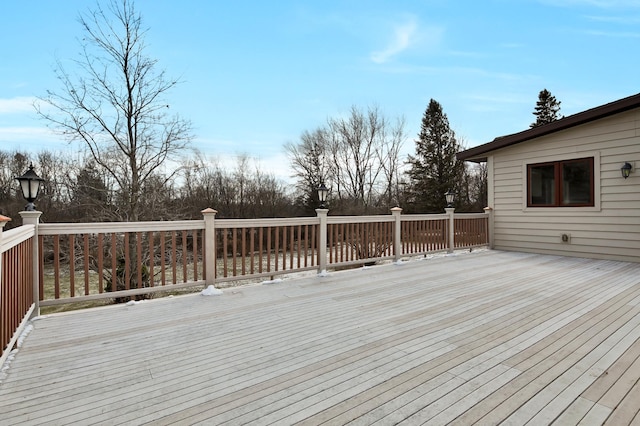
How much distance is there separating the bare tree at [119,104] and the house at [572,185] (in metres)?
7.77

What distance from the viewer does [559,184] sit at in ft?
21.6

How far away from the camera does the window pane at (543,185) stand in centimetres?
670

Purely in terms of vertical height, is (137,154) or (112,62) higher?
(112,62)

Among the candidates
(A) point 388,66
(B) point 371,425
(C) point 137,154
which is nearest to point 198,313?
(B) point 371,425

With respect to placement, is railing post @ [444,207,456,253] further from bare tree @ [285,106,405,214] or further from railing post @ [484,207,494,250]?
bare tree @ [285,106,405,214]

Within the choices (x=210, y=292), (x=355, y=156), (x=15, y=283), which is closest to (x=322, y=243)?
(x=210, y=292)

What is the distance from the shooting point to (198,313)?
10.0 feet

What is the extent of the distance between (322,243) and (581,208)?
5.25 metres

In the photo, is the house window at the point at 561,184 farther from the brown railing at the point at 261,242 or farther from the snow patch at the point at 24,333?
the snow patch at the point at 24,333

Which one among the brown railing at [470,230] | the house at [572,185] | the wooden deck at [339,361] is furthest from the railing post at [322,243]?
the house at [572,185]

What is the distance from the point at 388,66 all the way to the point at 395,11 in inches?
183

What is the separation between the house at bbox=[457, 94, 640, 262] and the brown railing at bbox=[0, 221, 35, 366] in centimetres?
802

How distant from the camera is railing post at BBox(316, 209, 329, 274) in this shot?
482cm

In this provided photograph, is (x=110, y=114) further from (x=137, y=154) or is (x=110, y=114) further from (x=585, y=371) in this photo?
(x=585, y=371)
